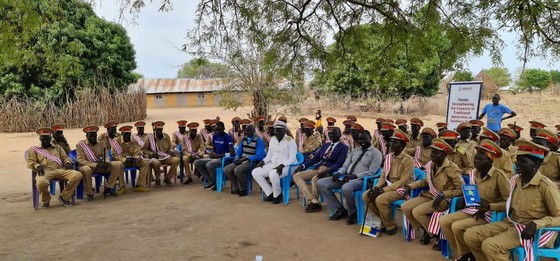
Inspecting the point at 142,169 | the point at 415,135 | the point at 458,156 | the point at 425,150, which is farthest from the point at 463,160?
the point at 142,169

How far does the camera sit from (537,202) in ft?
12.5

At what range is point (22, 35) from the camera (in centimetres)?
529

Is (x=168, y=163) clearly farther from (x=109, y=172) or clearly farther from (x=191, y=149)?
(x=109, y=172)

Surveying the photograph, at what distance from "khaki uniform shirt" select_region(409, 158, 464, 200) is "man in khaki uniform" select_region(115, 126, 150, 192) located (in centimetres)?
568

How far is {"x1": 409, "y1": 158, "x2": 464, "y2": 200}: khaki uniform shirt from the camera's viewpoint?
486 cm

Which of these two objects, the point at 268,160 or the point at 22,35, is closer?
the point at 22,35

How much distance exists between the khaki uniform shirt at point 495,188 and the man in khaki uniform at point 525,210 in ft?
0.87

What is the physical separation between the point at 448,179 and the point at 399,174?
2.48ft

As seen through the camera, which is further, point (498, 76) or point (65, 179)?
point (498, 76)

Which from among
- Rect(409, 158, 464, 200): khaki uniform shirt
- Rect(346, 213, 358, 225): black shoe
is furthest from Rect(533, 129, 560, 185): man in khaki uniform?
Rect(346, 213, 358, 225): black shoe

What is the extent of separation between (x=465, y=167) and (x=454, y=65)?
158 centimetres

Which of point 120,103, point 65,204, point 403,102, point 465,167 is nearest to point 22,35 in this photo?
point 65,204

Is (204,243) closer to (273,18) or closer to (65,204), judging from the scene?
(65,204)

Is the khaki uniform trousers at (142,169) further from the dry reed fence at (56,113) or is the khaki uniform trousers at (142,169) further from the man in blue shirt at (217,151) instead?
the dry reed fence at (56,113)
